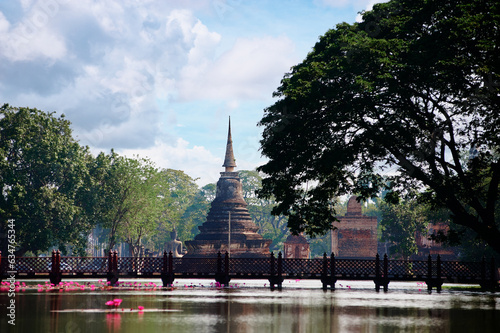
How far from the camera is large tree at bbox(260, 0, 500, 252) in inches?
872

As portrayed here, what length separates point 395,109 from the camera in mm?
24703

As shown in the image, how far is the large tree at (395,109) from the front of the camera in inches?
872

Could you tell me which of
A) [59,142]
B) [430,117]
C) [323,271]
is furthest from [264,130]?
[59,142]

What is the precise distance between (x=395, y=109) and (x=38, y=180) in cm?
3281

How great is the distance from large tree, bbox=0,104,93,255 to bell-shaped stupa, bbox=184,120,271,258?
18671mm

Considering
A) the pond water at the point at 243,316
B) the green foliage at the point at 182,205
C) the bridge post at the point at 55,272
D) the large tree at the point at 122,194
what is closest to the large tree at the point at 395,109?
the pond water at the point at 243,316

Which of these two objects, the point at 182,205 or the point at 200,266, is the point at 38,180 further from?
the point at 182,205

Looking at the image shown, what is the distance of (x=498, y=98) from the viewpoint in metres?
21.5

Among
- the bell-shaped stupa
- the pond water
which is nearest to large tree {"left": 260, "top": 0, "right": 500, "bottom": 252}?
the pond water

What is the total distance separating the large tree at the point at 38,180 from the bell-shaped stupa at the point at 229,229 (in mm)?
18671

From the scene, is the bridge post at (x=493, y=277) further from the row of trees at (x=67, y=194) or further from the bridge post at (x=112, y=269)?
the bridge post at (x=112, y=269)

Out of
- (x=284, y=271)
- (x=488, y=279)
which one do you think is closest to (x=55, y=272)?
(x=284, y=271)

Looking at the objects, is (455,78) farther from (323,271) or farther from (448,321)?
(323,271)

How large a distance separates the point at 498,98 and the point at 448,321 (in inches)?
366
